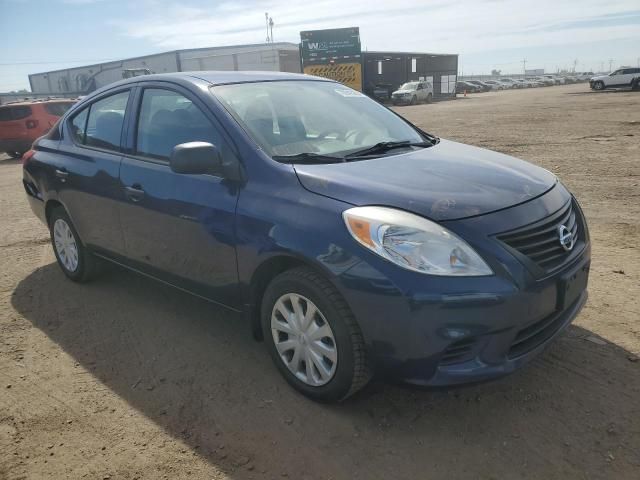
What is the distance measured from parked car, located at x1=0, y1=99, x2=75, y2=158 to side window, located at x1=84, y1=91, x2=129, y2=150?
40.4ft

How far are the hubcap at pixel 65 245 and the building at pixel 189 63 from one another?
130 ft

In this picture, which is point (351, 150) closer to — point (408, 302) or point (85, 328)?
point (408, 302)

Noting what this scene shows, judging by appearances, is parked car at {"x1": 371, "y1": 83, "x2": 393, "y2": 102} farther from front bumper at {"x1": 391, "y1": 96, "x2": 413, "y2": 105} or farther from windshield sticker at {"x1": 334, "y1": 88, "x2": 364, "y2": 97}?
windshield sticker at {"x1": 334, "y1": 88, "x2": 364, "y2": 97}

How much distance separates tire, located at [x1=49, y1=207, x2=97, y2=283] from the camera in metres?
4.43

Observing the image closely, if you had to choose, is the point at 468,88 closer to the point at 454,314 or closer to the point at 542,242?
Answer: the point at 542,242

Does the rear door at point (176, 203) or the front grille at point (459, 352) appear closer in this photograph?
the front grille at point (459, 352)

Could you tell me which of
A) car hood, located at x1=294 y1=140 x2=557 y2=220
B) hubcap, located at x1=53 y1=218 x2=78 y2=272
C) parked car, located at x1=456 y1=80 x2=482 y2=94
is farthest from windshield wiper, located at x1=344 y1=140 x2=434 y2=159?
parked car, located at x1=456 y1=80 x2=482 y2=94

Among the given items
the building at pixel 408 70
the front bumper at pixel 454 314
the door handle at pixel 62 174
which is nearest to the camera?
the front bumper at pixel 454 314

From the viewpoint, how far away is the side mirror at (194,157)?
2787 mm

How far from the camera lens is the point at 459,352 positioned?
231 centimetres

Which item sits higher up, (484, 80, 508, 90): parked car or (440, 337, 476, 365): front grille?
(440, 337, 476, 365): front grille

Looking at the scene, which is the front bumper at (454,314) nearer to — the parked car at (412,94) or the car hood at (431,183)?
the car hood at (431,183)

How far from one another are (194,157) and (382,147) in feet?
3.86

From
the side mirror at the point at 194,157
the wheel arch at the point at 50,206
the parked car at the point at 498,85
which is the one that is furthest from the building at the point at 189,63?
the side mirror at the point at 194,157
